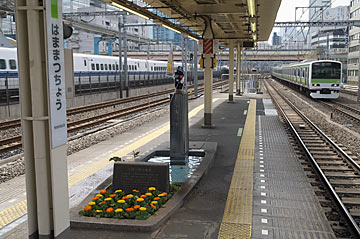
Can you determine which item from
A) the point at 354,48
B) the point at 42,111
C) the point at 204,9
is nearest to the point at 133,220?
the point at 42,111

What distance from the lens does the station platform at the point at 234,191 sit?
5102 millimetres

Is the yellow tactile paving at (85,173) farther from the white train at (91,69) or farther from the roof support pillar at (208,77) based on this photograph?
the white train at (91,69)

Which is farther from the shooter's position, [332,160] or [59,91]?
[332,160]

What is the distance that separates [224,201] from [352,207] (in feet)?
7.14

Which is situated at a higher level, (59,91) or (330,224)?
(59,91)

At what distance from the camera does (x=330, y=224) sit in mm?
5410

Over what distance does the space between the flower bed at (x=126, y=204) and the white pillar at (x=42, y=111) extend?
1.71 metres

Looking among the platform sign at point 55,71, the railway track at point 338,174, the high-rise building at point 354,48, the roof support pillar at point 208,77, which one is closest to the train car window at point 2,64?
the roof support pillar at point 208,77

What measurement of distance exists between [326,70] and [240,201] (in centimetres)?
2174

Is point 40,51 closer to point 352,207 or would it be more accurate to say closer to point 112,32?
point 352,207

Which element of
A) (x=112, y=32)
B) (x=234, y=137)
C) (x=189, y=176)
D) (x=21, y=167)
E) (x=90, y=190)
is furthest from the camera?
(x=112, y=32)

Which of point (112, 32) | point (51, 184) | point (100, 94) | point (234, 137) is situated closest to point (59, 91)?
point (51, 184)

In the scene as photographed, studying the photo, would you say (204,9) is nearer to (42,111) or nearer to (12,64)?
(42,111)

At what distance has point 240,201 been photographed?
20.5 feet
